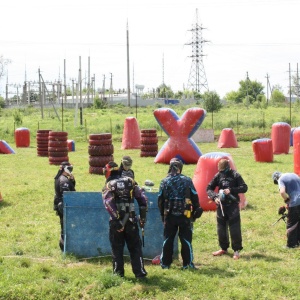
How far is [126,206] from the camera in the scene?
6484 millimetres

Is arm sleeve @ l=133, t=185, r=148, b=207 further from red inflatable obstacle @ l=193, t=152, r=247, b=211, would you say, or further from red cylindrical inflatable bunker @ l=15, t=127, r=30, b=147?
red cylindrical inflatable bunker @ l=15, t=127, r=30, b=147

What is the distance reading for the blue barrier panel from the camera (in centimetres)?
766

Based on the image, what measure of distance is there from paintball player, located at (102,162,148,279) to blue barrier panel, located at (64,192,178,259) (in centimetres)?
103

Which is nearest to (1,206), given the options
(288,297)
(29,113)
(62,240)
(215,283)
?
(62,240)

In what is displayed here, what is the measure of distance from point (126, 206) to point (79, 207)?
1415mm

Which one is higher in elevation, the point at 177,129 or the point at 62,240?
the point at 177,129

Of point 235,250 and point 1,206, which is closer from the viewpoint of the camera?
point 235,250

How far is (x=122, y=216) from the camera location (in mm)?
6449

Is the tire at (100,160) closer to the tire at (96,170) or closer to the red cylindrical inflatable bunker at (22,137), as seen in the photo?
the tire at (96,170)

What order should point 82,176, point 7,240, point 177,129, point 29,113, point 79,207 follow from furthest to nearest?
point 29,113, point 177,129, point 82,176, point 7,240, point 79,207

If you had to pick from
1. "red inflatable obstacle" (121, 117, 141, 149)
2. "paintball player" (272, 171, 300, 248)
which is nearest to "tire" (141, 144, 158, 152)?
"red inflatable obstacle" (121, 117, 141, 149)

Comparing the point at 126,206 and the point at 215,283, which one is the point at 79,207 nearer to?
the point at 126,206

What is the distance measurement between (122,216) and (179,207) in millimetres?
844

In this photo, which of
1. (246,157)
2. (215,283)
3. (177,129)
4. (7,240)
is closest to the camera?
(215,283)
